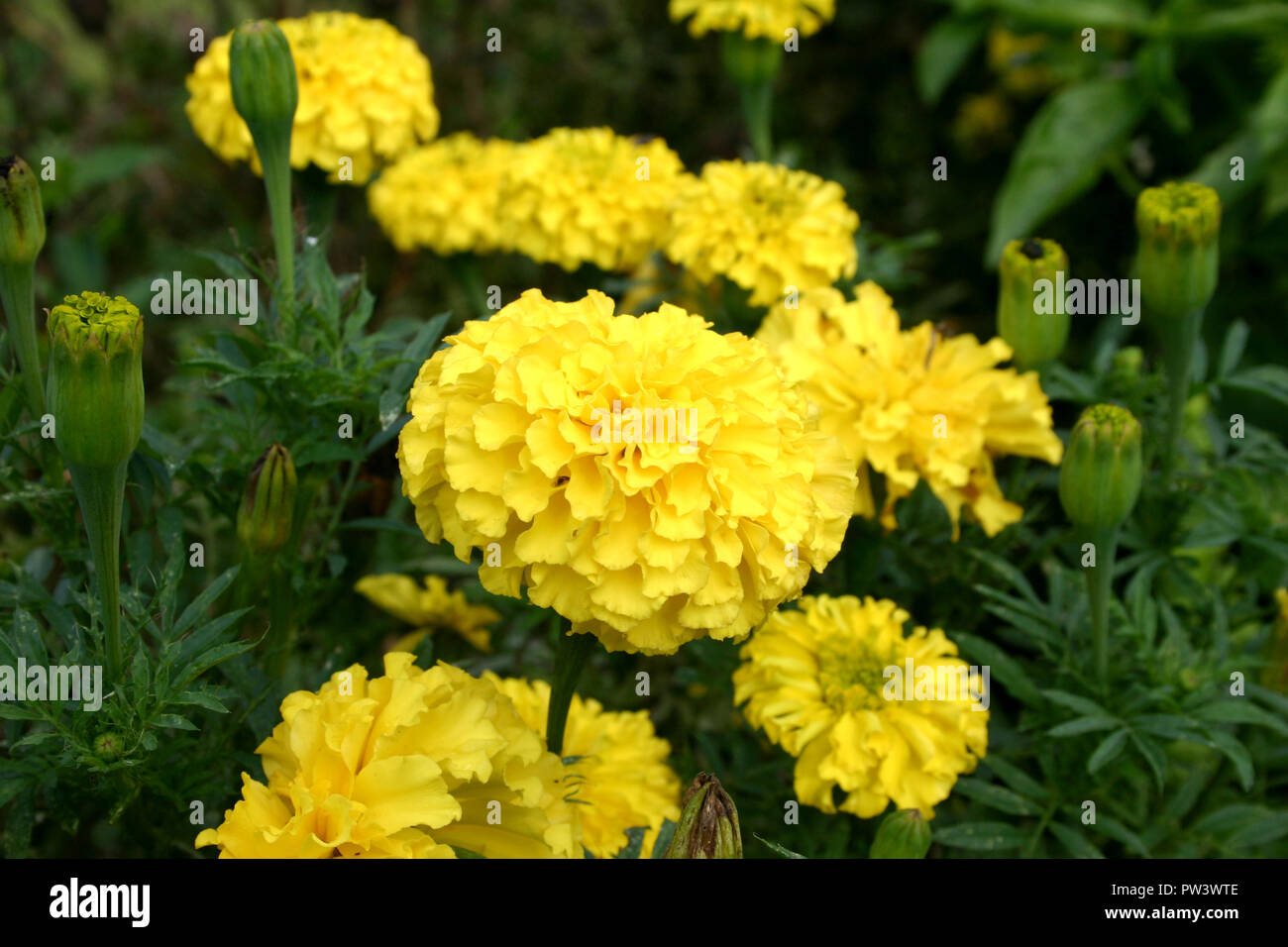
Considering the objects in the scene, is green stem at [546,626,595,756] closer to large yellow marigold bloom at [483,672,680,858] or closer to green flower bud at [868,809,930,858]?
large yellow marigold bloom at [483,672,680,858]

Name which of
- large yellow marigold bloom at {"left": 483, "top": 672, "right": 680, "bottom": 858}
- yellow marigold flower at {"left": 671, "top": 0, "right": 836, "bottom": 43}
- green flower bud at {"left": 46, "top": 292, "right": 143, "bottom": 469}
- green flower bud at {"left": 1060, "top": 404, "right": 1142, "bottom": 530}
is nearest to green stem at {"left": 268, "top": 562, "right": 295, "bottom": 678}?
large yellow marigold bloom at {"left": 483, "top": 672, "right": 680, "bottom": 858}

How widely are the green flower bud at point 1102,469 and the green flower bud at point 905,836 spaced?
30 centimetres

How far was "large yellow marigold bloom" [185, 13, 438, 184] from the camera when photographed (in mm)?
1345

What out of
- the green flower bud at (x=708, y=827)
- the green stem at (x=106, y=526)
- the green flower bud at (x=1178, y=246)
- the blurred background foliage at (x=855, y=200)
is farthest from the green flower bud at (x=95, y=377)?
the green flower bud at (x=1178, y=246)

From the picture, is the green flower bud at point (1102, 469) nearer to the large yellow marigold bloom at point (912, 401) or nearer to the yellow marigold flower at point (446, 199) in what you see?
the large yellow marigold bloom at point (912, 401)

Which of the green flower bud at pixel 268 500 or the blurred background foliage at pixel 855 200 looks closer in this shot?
the green flower bud at pixel 268 500

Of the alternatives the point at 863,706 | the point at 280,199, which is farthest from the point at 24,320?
the point at 863,706

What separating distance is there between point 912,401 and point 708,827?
1.70 ft

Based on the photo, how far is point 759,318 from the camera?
1.42 meters

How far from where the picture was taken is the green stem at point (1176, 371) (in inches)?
49.4

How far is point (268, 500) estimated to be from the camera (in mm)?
1014

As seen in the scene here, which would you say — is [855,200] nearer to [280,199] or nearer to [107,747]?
[280,199]

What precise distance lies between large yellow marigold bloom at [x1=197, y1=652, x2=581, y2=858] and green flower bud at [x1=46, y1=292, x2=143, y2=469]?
214 millimetres
